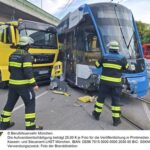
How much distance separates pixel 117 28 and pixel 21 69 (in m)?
4.69

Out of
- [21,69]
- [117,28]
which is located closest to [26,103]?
[21,69]

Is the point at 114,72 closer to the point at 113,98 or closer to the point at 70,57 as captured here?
the point at 113,98

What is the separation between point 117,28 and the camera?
378 inches

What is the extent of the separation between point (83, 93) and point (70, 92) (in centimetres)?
58

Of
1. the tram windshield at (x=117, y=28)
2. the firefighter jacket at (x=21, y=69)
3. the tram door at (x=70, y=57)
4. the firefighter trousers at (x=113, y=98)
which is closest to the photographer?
the firefighter jacket at (x=21, y=69)

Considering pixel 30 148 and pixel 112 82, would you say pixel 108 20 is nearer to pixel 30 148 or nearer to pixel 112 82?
pixel 112 82

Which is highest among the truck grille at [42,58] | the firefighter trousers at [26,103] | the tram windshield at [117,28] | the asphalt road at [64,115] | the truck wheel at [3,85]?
the tram windshield at [117,28]

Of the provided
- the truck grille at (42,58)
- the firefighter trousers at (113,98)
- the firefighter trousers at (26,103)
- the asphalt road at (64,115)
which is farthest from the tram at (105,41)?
the firefighter trousers at (26,103)

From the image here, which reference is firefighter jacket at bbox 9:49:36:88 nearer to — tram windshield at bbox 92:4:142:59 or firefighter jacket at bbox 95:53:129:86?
firefighter jacket at bbox 95:53:129:86

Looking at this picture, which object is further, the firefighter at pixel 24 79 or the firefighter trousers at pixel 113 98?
the firefighter trousers at pixel 113 98

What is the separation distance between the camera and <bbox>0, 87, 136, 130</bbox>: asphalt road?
6.53m

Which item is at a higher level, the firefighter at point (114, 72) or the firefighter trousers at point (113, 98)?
the firefighter at point (114, 72)

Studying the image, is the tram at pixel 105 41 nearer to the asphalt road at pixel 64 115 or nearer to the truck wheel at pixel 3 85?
the asphalt road at pixel 64 115

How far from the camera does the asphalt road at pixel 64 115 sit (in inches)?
257
